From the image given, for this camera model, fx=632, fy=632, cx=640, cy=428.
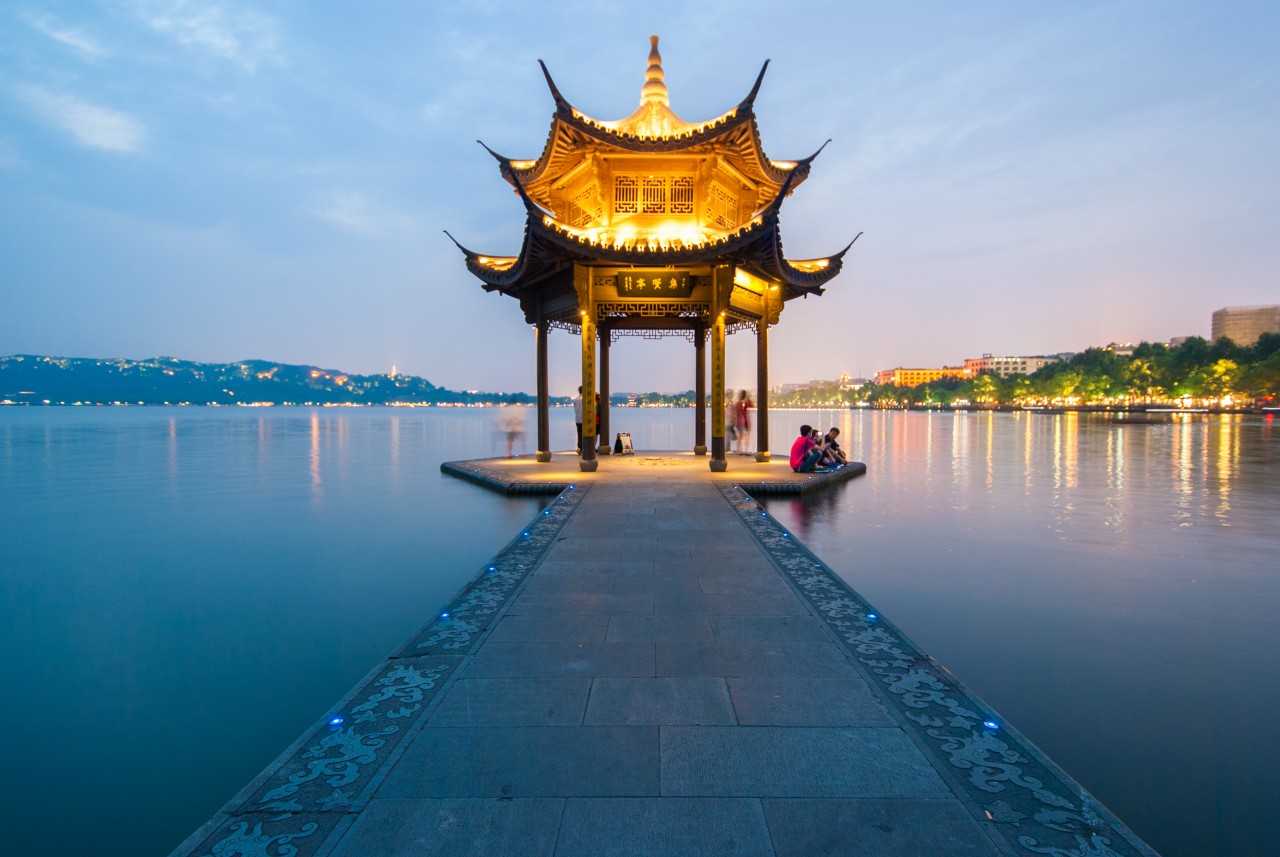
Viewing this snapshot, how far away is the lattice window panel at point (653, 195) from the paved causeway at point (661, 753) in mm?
13580

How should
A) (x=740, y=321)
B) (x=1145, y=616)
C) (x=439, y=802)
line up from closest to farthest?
(x=439, y=802) → (x=1145, y=616) → (x=740, y=321)

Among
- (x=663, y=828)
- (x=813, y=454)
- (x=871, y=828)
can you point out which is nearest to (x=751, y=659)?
(x=871, y=828)

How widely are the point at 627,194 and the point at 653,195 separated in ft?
2.35

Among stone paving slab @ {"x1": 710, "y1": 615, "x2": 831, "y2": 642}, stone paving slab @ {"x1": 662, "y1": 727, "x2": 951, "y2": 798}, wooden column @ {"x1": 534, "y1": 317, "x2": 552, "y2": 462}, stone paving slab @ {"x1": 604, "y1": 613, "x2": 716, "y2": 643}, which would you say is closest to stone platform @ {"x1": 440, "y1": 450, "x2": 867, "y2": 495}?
wooden column @ {"x1": 534, "y1": 317, "x2": 552, "y2": 462}

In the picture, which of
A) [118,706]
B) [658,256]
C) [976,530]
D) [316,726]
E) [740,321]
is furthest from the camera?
[740,321]

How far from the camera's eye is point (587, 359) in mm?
16422

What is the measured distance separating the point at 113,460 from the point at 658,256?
989 inches

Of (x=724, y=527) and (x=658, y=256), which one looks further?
(x=658, y=256)

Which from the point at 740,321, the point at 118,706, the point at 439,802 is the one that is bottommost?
the point at 118,706

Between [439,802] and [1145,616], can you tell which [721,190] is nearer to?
[1145,616]

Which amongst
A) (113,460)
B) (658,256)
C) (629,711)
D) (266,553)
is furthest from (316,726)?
(113,460)

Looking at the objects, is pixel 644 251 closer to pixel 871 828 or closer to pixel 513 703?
pixel 513 703

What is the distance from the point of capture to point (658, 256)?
15.5 m

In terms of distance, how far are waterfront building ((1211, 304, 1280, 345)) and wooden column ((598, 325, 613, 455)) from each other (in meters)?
205
